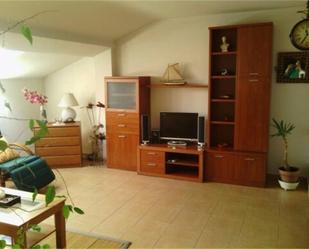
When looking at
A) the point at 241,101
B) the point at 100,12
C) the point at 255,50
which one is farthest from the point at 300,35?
the point at 100,12

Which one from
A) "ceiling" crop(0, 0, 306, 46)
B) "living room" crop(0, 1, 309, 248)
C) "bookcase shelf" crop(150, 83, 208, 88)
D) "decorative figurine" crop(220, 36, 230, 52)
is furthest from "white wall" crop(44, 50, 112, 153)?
"decorative figurine" crop(220, 36, 230, 52)

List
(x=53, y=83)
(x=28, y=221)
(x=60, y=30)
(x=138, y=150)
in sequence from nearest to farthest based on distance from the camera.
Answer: (x=28, y=221)
(x=60, y=30)
(x=138, y=150)
(x=53, y=83)

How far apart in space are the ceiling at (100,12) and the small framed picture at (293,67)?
63cm

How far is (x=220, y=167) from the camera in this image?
4.35 m

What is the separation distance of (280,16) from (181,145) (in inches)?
87.1

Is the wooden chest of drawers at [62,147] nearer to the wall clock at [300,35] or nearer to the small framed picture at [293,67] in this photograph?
the small framed picture at [293,67]

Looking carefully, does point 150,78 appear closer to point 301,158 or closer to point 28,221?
point 301,158

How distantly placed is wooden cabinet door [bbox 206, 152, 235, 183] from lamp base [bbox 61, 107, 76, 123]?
2.43m

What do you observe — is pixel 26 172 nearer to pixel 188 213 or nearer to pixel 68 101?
pixel 68 101

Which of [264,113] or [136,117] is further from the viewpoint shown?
[136,117]

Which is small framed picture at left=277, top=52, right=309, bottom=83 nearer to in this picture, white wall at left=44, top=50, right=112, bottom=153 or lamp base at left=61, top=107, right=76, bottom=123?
white wall at left=44, top=50, right=112, bottom=153

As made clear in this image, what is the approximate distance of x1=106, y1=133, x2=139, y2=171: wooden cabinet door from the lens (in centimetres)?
489

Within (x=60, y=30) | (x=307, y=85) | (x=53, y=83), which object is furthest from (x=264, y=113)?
(x=53, y=83)

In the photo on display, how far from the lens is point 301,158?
434 centimetres
